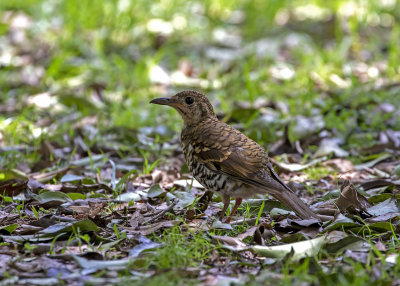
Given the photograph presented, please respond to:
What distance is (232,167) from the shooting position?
480cm

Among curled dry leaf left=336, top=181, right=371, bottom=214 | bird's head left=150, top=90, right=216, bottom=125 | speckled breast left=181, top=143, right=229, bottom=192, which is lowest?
curled dry leaf left=336, top=181, right=371, bottom=214

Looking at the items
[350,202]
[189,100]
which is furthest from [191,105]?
[350,202]

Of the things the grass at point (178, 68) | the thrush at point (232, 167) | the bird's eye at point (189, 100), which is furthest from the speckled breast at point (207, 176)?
the bird's eye at point (189, 100)

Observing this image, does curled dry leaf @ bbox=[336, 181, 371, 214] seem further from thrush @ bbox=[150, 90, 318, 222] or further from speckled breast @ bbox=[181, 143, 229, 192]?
speckled breast @ bbox=[181, 143, 229, 192]

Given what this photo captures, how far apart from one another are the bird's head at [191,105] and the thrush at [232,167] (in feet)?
0.57

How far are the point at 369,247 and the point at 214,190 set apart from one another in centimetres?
133

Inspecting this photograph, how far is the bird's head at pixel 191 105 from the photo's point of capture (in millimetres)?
5445

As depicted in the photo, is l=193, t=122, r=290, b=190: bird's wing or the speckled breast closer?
l=193, t=122, r=290, b=190: bird's wing

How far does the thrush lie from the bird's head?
0.17 meters

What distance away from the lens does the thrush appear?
4637 millimetres

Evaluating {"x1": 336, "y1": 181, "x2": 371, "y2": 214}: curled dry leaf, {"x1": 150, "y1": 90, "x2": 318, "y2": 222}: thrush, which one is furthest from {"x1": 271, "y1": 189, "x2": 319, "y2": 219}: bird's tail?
{"x1": 336, "y1": 181, "x2": 371, "y2": 214}: curled dry leaf

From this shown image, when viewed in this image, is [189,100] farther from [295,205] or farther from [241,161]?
[295,205]

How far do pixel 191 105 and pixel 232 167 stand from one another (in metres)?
0.91

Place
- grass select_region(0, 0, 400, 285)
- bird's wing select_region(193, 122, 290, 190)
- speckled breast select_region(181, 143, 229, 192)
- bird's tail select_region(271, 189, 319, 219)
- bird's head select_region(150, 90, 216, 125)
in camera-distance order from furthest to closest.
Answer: grass select_region(0, 0, 400, 285) < bird's head select_region(150, 90, 216, 125) < speckled breast select_region(181, 143, 229, 192) < bird's wing select_region(193, 122, 290, 190) < bird's tail select_region(271, 189, 319, 219)
